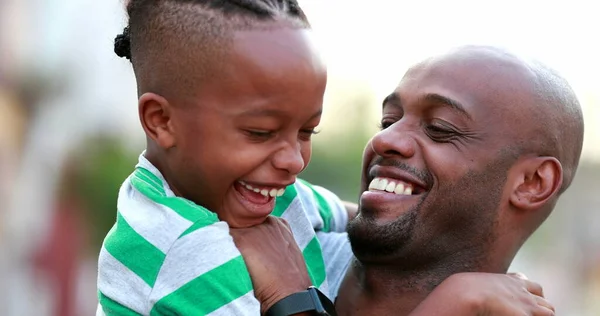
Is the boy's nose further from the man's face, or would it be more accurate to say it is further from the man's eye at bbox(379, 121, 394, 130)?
the man's eye at bbox(379, 121, 394, 130)

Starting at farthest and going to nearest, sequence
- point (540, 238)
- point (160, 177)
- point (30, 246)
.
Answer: point (540, 238)
point (30, 246)
point (160, 177)

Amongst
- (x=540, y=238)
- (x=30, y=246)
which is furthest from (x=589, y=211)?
(x=30, y=246)

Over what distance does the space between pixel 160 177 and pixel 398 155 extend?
Answer: 37.5 inches

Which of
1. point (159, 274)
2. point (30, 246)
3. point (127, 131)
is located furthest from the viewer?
point (127, 131)

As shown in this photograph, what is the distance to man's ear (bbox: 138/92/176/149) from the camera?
2.80 metres

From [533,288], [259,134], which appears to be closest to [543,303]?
[533,288]

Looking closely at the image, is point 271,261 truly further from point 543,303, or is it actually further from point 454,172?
point 543,303

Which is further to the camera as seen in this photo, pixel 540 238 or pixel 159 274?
pixel 540 238

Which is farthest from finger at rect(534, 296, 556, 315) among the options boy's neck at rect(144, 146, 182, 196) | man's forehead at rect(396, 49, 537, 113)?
boy's neck at rect(144, 146, 182, 196)

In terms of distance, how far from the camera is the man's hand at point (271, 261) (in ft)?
9.45

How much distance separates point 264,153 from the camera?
2.77 metres

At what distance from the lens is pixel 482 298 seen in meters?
3.12

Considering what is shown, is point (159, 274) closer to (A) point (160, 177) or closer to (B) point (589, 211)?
(A) point (160, 177)

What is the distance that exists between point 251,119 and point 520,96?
1.21 meters
